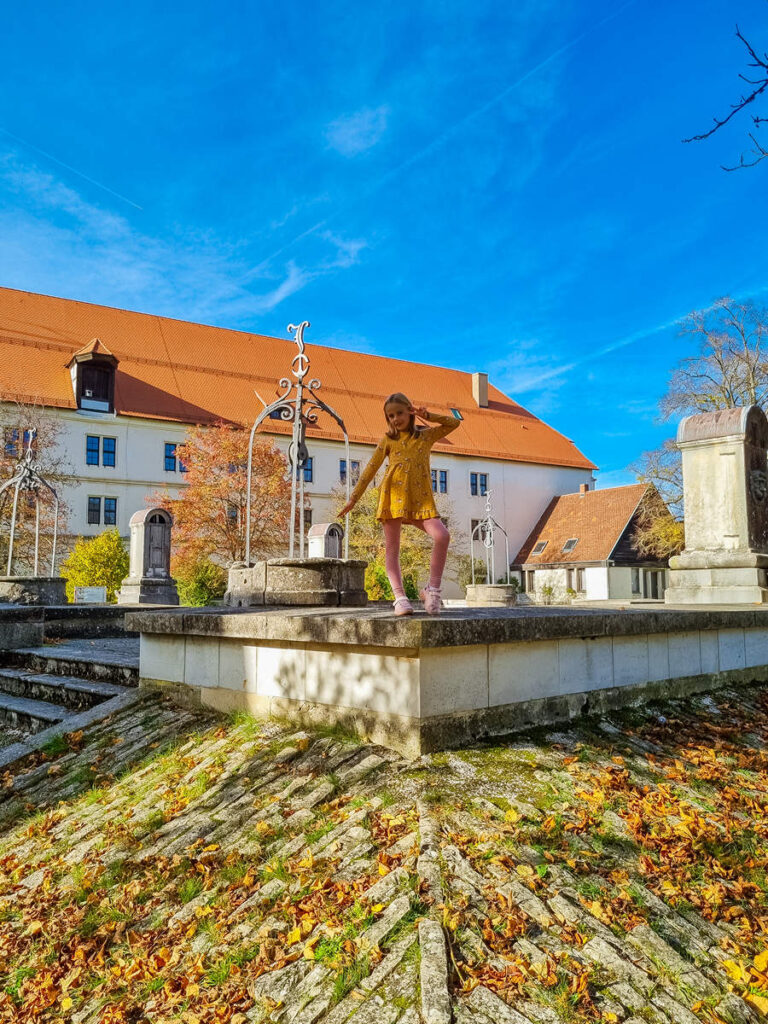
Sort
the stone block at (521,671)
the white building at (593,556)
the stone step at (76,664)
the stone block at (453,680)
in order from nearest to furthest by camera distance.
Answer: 1. the stone block at (453,680)
2. the stone block at (521,671)
3. the stone step at (76,664)
4. the white building at (593,556)

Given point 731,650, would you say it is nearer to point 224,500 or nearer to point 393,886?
point 393,886

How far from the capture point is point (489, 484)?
50062mm

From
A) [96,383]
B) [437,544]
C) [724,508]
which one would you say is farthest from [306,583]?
[96,383]

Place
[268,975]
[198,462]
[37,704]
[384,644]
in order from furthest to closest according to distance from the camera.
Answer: [198,462] → [37,704] → [384,644] → [268,975]

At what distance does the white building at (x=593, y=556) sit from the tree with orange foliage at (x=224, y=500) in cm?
1530

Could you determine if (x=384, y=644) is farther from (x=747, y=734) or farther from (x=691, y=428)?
(x=691, y=428)

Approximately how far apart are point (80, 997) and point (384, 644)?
200 centimetres

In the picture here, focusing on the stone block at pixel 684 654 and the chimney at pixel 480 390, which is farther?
the chimney at pixel 480 390

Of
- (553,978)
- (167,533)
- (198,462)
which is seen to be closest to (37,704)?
(553,978)

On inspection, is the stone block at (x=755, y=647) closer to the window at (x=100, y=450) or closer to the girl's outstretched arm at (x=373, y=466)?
the girl's outstretched arm at (x=373, y=466)

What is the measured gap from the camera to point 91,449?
38344 mm

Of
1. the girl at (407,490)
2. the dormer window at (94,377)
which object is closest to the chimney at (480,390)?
the dormer window at (94,377)

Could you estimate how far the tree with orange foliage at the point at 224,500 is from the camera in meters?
32.8

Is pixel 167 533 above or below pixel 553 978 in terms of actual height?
above
